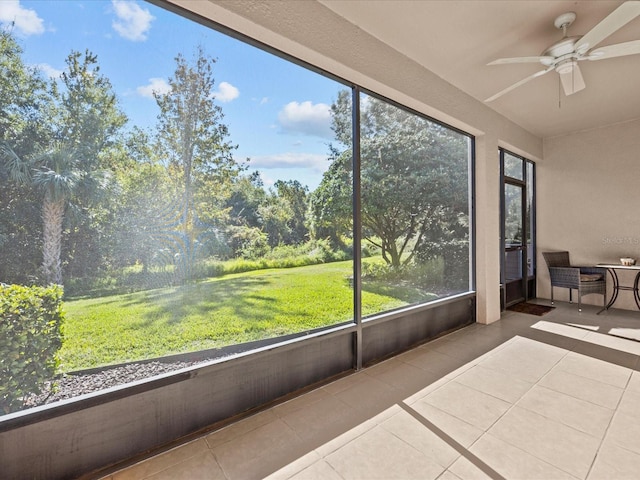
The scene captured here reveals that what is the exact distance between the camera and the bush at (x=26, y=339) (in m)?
1.35

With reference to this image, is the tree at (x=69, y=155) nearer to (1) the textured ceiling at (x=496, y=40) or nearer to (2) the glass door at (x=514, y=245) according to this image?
(1) the textured ceiling at (x=496, y=40)

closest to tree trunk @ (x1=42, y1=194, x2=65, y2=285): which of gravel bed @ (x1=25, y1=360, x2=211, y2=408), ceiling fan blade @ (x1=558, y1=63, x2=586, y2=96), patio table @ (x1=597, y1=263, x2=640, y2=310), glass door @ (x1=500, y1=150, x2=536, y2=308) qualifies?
gravel bed @ (x1=25, y1=360, x2=211, y2=408)

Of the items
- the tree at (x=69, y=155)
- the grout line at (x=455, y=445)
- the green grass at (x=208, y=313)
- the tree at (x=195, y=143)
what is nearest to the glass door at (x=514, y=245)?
the green grass at (x=208, y=313)

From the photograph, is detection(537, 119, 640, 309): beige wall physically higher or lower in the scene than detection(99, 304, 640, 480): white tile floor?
higher

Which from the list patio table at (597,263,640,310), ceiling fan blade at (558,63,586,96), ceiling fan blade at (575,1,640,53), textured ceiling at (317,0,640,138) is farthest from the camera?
patio table at (597,263,640,310)

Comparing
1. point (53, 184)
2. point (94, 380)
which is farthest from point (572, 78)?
point (94, 380)

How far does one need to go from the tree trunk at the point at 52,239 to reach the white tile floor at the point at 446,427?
3.50 ft

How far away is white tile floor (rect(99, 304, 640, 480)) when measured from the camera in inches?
59.9

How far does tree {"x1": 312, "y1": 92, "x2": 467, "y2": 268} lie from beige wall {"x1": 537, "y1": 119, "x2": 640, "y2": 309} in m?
2.61

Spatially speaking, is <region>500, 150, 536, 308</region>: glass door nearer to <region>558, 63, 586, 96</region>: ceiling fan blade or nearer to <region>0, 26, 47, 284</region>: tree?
<region>558, 63, 586, 96</region>: ceiling fan blade

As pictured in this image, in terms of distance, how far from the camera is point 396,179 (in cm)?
304

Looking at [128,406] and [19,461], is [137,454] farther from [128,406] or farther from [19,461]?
[19,461]

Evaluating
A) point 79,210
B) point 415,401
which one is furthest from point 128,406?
point 415,401

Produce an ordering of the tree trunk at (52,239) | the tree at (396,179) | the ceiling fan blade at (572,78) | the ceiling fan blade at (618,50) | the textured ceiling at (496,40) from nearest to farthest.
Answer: the tree trunk at (52,239) → the ceiling fan blade at (618,50) → the textured ceiling at (496,40) → the ceiling fan blade at (572,78) → the tree at (396,179)
